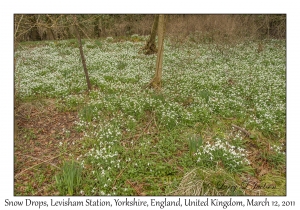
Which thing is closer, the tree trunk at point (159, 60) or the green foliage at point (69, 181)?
the green foliage at point (69, 181)

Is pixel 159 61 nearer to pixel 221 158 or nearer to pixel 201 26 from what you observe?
pixel 221 158

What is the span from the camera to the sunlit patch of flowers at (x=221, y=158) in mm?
4395

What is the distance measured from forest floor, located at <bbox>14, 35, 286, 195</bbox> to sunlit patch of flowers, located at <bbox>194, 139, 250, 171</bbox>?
0.02 meters

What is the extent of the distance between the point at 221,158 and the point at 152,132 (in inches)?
81.3

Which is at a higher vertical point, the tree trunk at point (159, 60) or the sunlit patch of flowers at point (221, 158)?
the tree trunk at point (159, 60)

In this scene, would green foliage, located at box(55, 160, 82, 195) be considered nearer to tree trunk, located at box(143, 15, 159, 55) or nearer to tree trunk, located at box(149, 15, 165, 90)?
tree trunk, located at box(149, 15, 165, 90)

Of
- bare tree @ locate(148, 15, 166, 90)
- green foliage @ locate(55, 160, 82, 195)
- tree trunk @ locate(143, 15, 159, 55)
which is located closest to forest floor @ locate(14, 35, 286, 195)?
green foliage @ locate(55, 160, 82, 195)

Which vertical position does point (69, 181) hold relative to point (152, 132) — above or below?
below

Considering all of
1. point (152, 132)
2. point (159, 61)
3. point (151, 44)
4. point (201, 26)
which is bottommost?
point (152, 132)

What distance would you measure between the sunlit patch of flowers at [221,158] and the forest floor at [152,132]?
23mm

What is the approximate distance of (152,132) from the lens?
5.80 meters

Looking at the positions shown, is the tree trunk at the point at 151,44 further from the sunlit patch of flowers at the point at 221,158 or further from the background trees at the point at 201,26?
the sunlit patch of flowers at the point at 221,158

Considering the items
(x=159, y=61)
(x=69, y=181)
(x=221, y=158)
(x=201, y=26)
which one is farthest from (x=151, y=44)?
(x=69, y=181)

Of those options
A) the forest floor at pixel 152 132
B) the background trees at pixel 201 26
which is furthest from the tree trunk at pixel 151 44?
the forest floor at pixel 152 132
